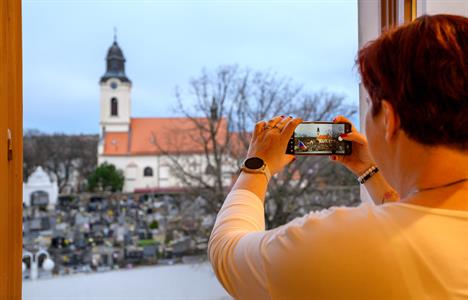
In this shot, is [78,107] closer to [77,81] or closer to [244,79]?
[77,81]

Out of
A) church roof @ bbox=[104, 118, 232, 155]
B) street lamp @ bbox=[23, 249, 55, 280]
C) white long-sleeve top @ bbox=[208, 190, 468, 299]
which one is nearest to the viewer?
white long-sleeve top @ bbox=[208, 190, 468, 299]

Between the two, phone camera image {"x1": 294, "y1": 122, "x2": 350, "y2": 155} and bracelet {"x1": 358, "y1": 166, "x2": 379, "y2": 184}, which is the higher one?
phone camera image {"x1": 294, "y1": 122, "x2": 350, "y2": 155}

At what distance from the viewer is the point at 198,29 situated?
166 cm

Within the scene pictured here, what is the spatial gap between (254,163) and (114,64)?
1.21m

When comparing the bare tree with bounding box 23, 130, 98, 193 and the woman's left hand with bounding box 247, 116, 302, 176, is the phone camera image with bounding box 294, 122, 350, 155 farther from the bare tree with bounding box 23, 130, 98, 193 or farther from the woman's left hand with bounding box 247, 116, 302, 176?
the bare tree with bounding box 23, 130, 98, 193

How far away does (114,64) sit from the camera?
1.68 m

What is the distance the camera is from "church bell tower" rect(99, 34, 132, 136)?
1633mm

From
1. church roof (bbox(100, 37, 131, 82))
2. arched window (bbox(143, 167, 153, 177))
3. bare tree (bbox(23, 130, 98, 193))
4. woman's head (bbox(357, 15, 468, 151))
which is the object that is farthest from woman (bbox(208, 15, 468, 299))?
church roof (bbox(100, 37, 131, 82))

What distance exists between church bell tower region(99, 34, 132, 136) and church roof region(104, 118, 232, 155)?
61mm

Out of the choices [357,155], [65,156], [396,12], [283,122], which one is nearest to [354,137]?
[357,155]

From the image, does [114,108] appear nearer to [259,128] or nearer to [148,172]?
[148,172]

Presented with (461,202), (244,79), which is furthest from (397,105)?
(244,79)

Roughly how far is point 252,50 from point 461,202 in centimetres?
133

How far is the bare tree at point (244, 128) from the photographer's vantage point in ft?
5.51
